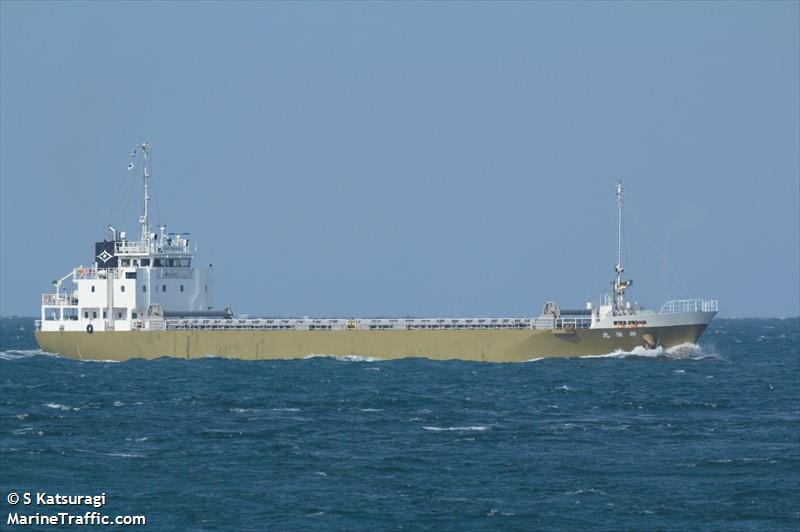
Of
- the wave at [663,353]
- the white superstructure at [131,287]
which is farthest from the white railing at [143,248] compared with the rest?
the wave at [663,353]

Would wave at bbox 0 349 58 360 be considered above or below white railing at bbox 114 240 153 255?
below

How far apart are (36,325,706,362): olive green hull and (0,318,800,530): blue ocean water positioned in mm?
3704

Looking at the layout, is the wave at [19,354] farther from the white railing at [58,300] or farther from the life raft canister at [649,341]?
the life raft canister at [649,341]

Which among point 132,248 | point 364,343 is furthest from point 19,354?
point 364,343

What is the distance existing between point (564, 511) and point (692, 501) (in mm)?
3519

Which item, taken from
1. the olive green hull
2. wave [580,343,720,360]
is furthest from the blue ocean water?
the olive green hull

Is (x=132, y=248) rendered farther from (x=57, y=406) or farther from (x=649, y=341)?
(x=649, y=341)

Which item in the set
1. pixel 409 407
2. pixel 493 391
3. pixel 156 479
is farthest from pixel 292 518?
pixel 493 391

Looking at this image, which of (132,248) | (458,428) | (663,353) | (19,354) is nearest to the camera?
(458,428)

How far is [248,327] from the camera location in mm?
79688

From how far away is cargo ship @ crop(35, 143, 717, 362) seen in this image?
2876 inches

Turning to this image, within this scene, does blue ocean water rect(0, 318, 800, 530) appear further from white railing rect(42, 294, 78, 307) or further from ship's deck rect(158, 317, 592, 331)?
white railing rect(42, 294, 78, 307)

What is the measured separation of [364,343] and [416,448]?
35675mm

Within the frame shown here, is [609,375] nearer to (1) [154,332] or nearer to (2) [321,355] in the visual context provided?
(2) [321,355]
